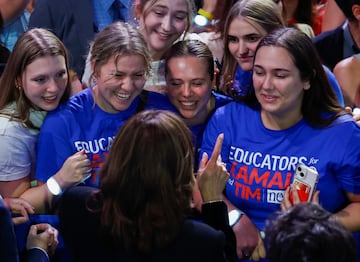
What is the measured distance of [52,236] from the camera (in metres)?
2.31

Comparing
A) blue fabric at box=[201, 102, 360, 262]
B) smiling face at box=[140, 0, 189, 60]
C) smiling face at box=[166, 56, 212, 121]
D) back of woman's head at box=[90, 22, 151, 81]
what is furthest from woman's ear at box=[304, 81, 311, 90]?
smiling face at box=[140, 0, 189, 60]

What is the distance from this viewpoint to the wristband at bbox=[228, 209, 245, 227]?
2365 mm

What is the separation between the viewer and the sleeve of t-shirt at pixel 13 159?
2.41 m

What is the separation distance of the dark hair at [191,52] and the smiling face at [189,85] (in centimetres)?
2

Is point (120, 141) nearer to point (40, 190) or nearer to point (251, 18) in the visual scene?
point (40, 190)

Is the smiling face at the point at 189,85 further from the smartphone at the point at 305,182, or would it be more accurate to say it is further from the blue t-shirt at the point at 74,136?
the smartphone at the point at 305,182

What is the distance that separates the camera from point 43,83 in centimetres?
250

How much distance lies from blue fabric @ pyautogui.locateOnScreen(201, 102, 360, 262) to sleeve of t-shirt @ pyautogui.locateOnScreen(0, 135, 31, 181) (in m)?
0.64

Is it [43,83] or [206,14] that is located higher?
[206,14]

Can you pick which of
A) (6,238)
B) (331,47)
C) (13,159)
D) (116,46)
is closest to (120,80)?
(116,46)

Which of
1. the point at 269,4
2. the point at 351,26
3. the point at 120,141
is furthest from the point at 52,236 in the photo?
the point at 351,26

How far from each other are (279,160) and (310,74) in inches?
12.2

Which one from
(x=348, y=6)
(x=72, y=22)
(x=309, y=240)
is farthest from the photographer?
(x=72, y=22)

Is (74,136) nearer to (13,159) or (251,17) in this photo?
(13,159)
